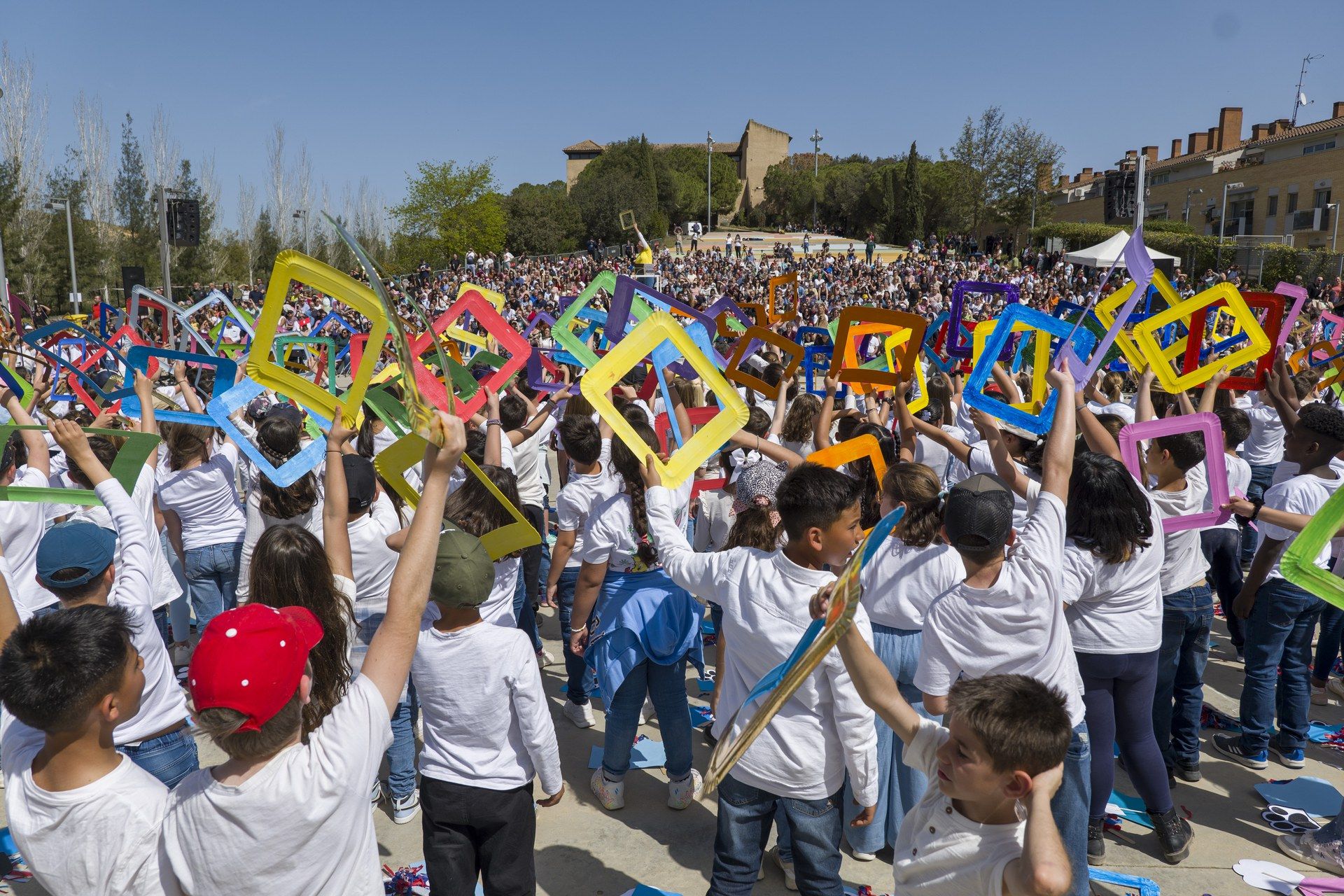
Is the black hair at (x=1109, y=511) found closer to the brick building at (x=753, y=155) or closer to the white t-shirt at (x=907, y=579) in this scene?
the white t-shirt at (x=907, y=579)

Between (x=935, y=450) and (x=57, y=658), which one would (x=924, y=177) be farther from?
(x=57, y=658)

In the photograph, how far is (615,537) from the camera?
4.10 meters

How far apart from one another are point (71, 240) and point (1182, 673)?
113 feet

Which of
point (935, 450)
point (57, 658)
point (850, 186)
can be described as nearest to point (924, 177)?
point (850, 186)

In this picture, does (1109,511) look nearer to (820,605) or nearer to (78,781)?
(820,605)

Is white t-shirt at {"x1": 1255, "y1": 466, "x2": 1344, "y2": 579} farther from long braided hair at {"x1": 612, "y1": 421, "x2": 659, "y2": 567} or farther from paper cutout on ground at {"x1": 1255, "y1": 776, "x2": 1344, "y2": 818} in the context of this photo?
long braided hair at {"x1": 612, "y1": 421, "x2": 659, "y2": 567}

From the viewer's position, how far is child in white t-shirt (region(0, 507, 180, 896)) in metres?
1.88

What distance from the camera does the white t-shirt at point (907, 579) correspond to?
3.43m

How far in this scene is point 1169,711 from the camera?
416cm

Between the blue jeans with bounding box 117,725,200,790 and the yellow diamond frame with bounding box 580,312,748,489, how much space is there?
1.75 meters

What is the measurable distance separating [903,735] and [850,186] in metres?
84.3

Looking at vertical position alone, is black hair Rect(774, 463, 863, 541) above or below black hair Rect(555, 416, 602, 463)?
above

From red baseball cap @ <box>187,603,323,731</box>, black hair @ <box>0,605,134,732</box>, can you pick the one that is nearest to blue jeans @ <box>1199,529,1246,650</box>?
red baseball cap @ <box>187,603,323,731</box>

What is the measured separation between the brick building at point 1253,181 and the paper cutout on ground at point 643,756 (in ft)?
110
